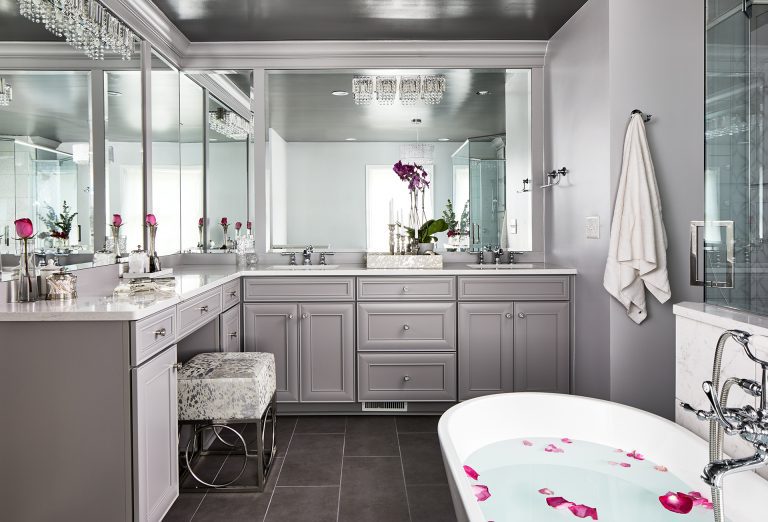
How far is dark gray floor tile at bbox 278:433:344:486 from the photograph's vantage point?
8.26 feet

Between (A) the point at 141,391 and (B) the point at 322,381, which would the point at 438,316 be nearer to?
(B) the point at 322,381

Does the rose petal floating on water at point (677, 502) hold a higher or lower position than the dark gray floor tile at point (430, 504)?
higher

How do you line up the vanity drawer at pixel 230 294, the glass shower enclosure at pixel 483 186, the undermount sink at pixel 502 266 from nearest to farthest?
the vanity drawer at pixel 230 294
the undermount sink at pixel 502 266
the glass shower enclosure at pixel 483 186

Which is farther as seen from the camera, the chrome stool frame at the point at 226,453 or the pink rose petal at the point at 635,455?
the chrome stool frame at the point at 226,453

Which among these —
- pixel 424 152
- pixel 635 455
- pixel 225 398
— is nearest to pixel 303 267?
pixel 424 152

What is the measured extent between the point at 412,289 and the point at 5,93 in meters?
2.26

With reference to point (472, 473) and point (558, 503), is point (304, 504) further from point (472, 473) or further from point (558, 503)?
point (558, 503)

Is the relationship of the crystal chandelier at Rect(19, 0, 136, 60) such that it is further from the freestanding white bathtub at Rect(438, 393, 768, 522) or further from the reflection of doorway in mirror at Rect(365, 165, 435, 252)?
the freestanding white bathtub at Rect(438, 393, 768, 522)

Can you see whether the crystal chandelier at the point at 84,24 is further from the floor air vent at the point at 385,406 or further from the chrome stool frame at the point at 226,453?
the floor air vent at the point at 385,406

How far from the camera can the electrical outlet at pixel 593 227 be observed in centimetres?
299

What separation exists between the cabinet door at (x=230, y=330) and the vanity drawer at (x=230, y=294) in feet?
0.14

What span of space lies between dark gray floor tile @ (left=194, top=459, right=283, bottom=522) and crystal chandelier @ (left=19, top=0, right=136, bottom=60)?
2.08 metres

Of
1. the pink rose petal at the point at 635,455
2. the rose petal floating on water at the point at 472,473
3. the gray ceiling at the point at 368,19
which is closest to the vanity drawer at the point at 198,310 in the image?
the rose petal floating on water at the point at 472,473

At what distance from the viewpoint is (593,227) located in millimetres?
3037
